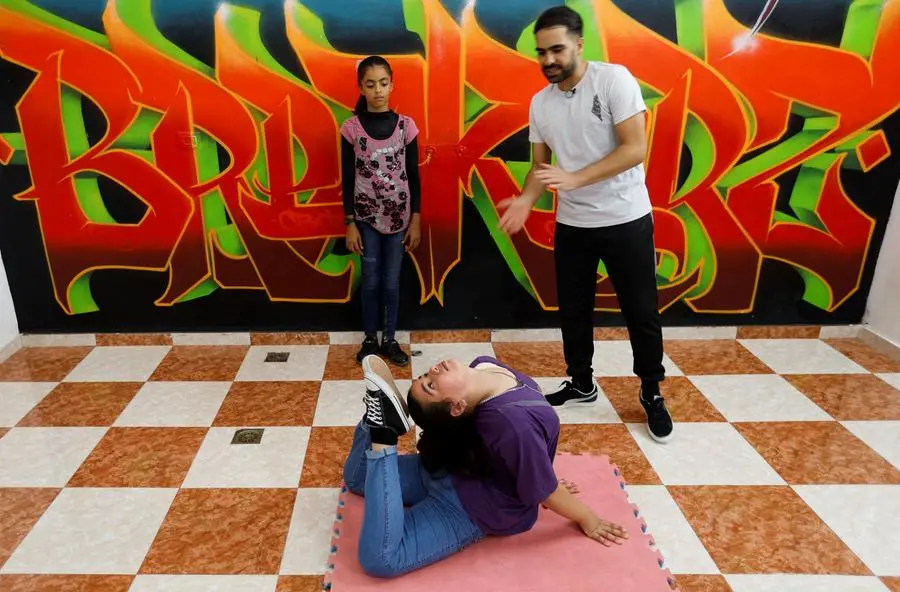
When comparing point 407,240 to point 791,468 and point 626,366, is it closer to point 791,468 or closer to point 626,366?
point 626,366

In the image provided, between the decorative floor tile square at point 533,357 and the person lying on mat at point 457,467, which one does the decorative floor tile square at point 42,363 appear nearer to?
the person lying on mat at point 457,467

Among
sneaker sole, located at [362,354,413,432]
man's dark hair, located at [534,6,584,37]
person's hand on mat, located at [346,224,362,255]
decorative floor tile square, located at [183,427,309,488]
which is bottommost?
decorative floor tile square, located at [183,427,309,488]

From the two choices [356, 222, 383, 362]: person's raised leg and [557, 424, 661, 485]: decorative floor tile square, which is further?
[356, 222, 383, 362]: person's raised leg

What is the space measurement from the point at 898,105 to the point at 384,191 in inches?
93.8

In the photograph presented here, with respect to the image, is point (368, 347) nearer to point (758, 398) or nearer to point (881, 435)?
point (758, 398)

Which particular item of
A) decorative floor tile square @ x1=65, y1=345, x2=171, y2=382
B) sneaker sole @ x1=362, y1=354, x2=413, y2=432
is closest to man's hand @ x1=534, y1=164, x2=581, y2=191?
sneaker sole @ x1=362, y1=354, x2=413, y2=432

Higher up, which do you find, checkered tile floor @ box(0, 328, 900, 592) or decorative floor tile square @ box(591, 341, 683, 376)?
decorative floor tile square @ box(591, 341, 683, 376)

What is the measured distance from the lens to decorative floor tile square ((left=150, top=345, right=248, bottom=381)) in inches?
114

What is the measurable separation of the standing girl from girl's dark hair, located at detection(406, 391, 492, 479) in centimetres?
117

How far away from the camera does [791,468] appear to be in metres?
2.24

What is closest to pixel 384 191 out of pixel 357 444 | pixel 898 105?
pixel 357 444

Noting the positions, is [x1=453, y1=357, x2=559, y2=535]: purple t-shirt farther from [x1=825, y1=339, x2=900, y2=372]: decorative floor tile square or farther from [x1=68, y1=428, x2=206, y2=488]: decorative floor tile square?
[x1=825, y1=339, x2=900, y2=372]: decorative floor tile square

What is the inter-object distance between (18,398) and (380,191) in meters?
1.73

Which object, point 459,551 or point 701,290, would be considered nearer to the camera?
point 459,551
